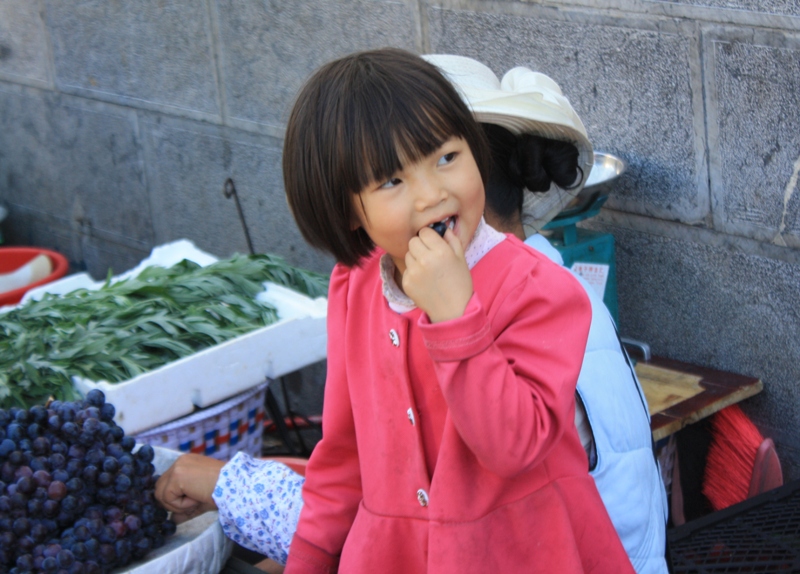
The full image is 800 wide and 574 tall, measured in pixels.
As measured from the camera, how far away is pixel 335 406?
1.67 meters

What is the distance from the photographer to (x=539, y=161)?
6.54ft

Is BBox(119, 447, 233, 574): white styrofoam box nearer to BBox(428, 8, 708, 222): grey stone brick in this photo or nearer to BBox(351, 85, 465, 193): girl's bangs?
BBox(351, 85, 465, 193): girl's bangs

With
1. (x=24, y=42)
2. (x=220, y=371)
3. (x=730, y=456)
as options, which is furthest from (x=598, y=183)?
(x=24, y=42)

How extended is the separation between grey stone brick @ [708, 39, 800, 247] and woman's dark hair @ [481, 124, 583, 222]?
2.19ft

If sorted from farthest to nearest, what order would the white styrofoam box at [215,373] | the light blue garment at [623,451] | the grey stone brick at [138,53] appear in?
the grey stone brick at [138,53] < the white styrofoam box at [215,373] < the light blue garment at [623,451]

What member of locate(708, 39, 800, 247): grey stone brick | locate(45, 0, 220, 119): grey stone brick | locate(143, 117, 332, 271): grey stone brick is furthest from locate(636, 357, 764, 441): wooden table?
locate(45, 0, 220, 119): grey stone brick

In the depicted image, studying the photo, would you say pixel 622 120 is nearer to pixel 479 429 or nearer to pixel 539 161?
pixel 539 161

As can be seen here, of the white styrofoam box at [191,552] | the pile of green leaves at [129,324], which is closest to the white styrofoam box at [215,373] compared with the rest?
the pile of green leaves at [129,324]

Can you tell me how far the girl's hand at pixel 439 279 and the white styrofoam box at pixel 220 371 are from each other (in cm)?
113

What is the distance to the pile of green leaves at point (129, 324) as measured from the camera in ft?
7.61

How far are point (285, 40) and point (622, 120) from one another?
1.66 meters

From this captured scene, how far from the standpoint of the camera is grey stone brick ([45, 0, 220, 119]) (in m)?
4.31

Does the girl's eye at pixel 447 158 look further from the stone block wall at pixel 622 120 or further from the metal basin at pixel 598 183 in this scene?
the stone block wall at pixel 622 120

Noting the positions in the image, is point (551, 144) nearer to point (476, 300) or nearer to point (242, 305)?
point (476, 300)
